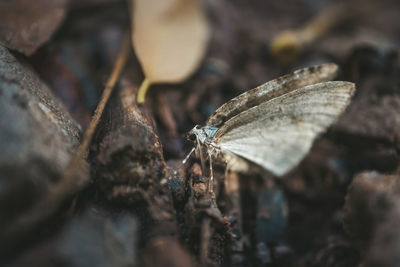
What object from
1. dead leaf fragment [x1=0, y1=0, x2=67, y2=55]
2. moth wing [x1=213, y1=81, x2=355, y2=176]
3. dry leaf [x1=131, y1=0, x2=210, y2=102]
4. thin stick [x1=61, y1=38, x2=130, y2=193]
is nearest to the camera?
thin stick [x1=61, y1=38, x2=130, y2=193]

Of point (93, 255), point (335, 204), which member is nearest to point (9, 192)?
point (93, 255)

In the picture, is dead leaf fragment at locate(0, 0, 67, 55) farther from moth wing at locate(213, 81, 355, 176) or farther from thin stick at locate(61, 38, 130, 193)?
moth wing at locate(213, 81, 355, 176)

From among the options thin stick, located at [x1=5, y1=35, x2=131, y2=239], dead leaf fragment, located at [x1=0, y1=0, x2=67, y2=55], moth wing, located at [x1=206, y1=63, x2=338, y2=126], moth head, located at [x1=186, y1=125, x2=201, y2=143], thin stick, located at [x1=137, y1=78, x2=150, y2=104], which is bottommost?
thin stick, located at [x1=5, y1=35, x2=131, y2=239]

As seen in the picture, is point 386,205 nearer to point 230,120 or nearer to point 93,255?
point 230,120

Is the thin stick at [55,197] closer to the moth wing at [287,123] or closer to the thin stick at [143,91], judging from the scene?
the thin stick at [143,91]

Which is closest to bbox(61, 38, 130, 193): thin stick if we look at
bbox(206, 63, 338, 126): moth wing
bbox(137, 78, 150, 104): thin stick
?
bbox(137, 78, 150, 104): thin stick

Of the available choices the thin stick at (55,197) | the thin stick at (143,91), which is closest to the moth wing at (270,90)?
the thin stick at (143,91)
